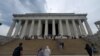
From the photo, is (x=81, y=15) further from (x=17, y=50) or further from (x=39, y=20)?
(x=17, y=50)

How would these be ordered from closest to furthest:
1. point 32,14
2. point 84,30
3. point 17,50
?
1. point 17,50
2. point 84,30
3. point 32,14

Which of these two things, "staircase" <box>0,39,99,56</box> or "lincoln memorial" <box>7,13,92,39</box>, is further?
"lincoln memorial" <box>7,13,92,39</box>

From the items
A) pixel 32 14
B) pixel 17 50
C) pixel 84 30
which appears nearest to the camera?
pixel 17 50

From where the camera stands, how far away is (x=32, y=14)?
6034 centimetres

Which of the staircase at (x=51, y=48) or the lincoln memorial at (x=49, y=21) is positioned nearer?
the staircase at (x=51, y=48)

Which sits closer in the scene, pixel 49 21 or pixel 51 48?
pixel 51 48

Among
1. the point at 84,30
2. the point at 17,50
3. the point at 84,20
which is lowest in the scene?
the point at 17,50

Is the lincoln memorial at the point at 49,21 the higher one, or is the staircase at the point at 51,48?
the lincoln memorial at the point at 49,21

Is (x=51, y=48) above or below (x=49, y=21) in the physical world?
below

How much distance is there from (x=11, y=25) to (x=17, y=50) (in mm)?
46975

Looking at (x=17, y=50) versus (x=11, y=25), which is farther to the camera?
(x=11, y=25)

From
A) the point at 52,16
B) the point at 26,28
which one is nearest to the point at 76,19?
the point at 52,16

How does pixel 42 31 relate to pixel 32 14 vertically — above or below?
below

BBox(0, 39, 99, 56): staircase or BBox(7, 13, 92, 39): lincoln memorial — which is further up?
BBox(7, 13, 92, 39): lincoln memorial
